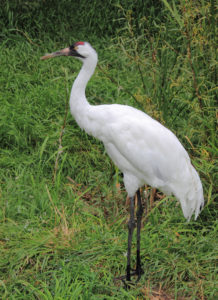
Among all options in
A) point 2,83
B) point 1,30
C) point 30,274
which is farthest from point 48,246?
point 1,30

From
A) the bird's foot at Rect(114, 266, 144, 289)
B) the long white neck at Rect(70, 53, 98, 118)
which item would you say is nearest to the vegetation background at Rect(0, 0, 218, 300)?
the bird's foot at Rect(114, 266, 144, 289)

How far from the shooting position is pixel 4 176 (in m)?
4.51

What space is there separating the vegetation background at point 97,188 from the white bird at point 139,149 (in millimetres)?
281

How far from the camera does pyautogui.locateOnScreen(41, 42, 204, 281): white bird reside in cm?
342

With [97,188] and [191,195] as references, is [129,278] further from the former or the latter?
[97,188]

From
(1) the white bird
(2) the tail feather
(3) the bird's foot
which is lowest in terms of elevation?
(3) the bird's foot

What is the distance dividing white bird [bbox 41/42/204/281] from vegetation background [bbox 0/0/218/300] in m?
0.28

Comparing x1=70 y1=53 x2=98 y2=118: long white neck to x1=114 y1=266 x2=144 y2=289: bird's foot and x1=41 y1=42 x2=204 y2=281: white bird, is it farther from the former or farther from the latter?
x1=114 y1=266 x2=144 y2=289: bird's foot

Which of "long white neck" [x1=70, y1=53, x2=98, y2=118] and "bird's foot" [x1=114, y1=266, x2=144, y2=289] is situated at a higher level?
"long white neck" [x1=70, y1=53, x2=98, y2=118]

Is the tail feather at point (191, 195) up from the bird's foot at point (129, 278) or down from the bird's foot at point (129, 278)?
up

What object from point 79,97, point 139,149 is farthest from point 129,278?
point 79,97

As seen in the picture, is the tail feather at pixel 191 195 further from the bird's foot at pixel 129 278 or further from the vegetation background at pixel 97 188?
the bird's foot at pixel 129 278

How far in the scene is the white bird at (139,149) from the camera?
342 centimetres

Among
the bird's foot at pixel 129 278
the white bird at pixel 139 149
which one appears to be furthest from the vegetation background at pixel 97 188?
the white bird at pixel 139 149
